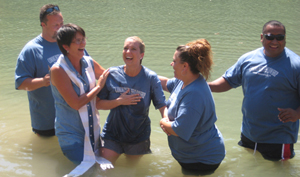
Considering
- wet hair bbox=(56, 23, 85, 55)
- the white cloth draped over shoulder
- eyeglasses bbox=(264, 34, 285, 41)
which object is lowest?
the white cloth draped over shoulder

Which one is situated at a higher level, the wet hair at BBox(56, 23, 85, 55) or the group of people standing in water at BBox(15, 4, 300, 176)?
the wet hair at BBox(56, 23, 85, 55)

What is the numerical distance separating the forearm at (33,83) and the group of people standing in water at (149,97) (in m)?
0.01

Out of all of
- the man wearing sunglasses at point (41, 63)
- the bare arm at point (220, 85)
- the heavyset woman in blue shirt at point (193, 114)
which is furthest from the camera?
the bare arm at point (220, 85)

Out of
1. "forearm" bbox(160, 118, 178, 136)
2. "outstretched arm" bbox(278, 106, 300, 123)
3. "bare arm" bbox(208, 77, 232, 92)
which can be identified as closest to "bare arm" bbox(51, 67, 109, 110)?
"forearm" bbox(160, 118, 178, 136)

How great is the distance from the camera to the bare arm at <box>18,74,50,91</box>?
394cm

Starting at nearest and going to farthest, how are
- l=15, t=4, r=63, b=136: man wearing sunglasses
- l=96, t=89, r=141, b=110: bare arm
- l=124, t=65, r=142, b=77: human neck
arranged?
l=96, t=89, r=141, b=110: bare arm, l=124, t=65, r=142, b=77: human neck, l=15, t=4, r=63, b=136: man wearing sunglasses

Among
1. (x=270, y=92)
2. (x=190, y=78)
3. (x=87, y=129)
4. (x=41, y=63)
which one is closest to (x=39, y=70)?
(x=41, y=63)

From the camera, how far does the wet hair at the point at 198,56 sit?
3396 mm

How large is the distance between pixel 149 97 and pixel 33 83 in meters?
1.46

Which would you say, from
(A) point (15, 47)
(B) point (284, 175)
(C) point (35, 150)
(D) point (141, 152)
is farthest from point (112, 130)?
(A) point (15, 47)

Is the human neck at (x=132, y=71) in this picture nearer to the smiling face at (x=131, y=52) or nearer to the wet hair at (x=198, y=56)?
the smiling face at (x=131, y=52)

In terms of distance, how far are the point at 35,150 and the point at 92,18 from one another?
9.23m

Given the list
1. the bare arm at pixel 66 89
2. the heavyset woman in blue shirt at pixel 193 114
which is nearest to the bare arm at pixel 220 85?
the heavyset woman in blue shirt at pixel 193 114

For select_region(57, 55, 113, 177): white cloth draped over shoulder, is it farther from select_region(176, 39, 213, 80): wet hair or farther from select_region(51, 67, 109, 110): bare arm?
select_region(176, 39, 213, 80): wet hair
